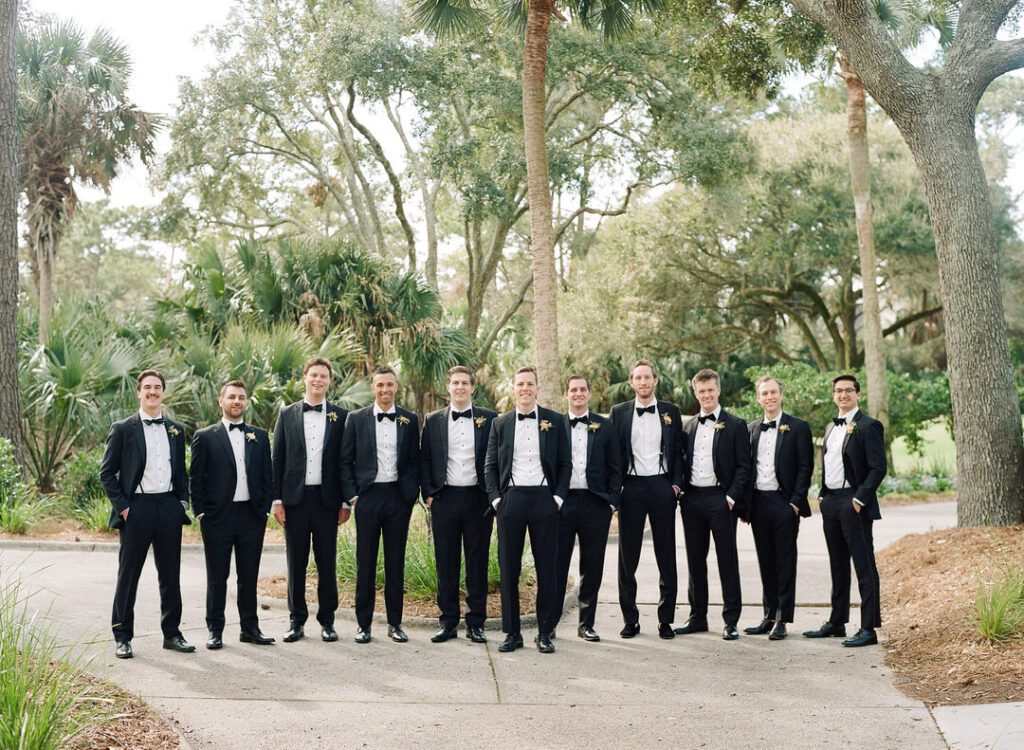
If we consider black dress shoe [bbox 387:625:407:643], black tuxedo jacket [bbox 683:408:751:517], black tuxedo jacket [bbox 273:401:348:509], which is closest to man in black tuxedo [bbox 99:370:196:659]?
black tuxedo jacket [bbox 273:401:348:509]

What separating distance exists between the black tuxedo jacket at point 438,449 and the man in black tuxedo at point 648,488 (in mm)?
1126

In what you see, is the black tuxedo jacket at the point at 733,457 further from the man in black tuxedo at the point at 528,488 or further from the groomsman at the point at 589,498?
the man in black tuxedo at the point at 528,488

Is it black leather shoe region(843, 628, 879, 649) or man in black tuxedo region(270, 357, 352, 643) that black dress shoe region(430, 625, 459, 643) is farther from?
black leather shoe region(843, 628, 879, 649)

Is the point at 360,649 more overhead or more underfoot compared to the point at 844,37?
more underfoot

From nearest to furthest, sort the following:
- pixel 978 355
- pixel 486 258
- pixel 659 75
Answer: pixel 978 355 < pixel 659 75 < pixel 486 258

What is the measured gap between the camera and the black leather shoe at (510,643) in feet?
26.2

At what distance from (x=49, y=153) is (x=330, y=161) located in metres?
10.3

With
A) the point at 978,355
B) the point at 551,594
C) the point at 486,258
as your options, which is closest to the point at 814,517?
the point at 978,355

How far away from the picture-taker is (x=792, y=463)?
343 inches

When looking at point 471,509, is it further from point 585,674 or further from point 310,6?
point 310,6

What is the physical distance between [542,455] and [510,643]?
149cm

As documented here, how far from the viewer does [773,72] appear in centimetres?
1611

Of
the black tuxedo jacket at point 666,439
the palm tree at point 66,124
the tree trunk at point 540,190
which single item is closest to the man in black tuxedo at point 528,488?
the black tuxedo jacket at point 666,439

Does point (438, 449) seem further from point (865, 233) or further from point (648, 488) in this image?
point (865, 233)
